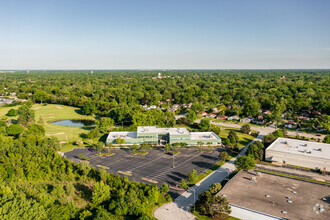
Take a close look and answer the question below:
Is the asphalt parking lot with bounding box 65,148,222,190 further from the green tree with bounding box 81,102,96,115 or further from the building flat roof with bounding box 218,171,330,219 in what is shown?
the green tree with bounding box 81,102,96,115

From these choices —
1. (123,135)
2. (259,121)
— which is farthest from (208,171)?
(259,121)

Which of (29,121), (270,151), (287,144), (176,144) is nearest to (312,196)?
(270,151)

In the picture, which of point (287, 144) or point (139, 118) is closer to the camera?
point (287, 144)

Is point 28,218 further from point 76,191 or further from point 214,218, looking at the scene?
point 214,218

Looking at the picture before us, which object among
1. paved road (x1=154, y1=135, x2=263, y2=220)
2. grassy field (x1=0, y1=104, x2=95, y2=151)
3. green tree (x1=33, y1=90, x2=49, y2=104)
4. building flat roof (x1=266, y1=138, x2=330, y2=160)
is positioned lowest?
paved road (x1=154, y1=135, x2=263, y2=220)

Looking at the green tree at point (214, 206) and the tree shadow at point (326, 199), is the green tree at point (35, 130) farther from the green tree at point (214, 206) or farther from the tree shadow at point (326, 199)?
the tree shadow at point (326, 199)

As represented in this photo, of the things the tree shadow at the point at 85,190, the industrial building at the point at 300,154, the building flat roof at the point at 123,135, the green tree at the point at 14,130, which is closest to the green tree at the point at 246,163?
the industrial building at the point at 300,154

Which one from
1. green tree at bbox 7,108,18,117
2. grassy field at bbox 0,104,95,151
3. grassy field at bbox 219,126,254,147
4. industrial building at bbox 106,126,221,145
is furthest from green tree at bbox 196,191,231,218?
green tree at bbox 7,108,18,117
